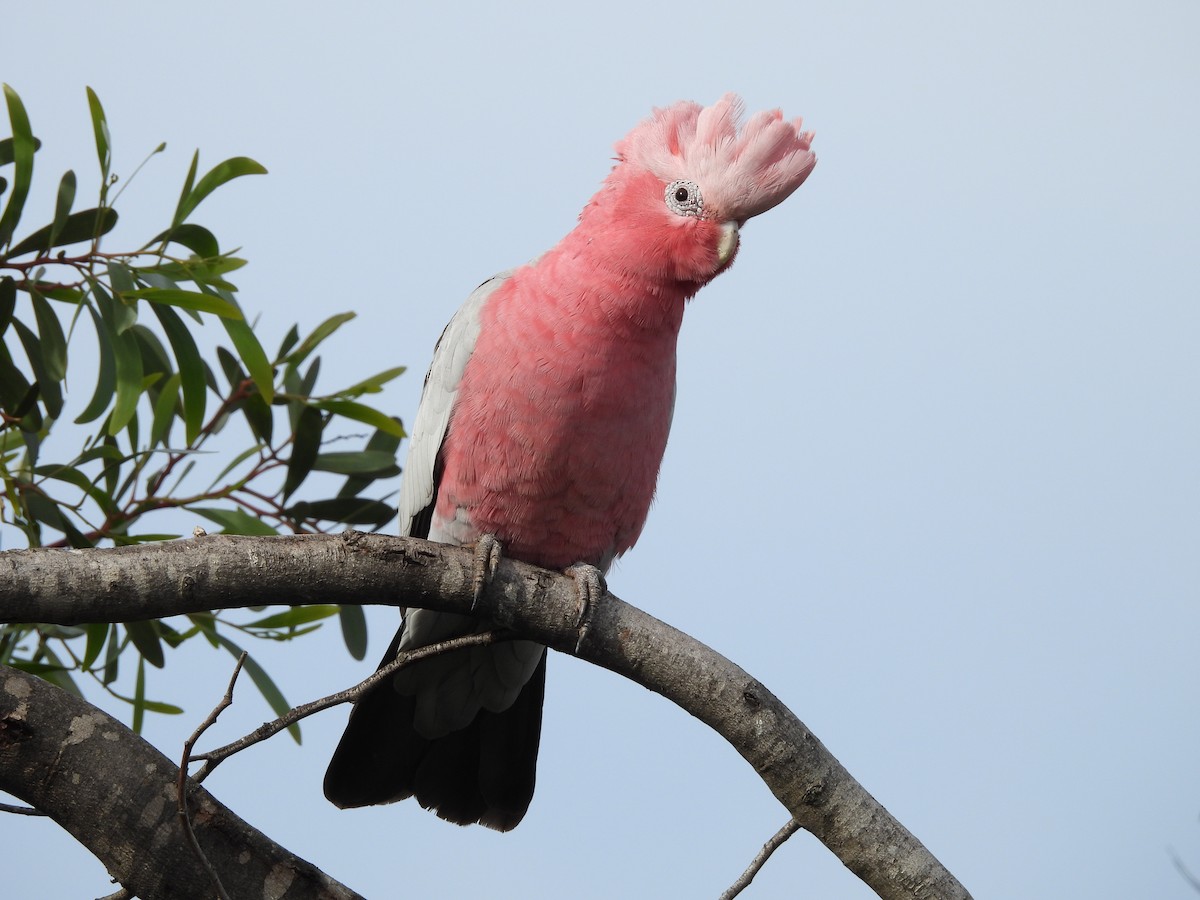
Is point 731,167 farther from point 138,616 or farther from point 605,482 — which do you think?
point 138,616

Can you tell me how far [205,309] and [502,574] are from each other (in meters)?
1.23

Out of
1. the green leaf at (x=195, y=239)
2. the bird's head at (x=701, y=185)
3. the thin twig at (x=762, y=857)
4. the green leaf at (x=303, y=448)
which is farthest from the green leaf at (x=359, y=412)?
the thin twig at (x=762, y=857)

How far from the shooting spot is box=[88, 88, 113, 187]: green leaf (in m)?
3.10

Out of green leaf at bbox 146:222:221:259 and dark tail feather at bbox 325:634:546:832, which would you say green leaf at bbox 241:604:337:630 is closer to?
dark tail feather at bbox 325:634:546:832

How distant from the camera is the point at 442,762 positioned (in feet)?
10.0

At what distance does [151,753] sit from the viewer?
213 centimetres

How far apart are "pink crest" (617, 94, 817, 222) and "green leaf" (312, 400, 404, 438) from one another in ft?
4.36

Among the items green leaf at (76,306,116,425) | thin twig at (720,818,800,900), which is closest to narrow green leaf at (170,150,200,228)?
green leaf at (76,306,116,425)

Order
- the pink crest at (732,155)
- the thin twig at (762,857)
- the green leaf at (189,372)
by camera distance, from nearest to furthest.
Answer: the thin twig at (762,857) → the pink crest at (732,155) → the green leaf at (189,372)

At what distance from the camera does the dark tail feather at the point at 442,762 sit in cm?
295

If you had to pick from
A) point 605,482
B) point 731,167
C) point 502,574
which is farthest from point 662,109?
point 502,574

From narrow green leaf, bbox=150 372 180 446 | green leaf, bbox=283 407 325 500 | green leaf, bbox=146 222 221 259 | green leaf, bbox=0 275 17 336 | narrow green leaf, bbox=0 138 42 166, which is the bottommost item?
green leaf, bbox=283 407 325 500

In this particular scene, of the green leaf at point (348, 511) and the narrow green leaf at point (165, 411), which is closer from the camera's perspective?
the narrow green leaf at point (165, 411)

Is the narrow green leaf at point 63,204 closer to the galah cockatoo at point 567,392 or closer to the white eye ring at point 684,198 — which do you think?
the galah cockatoo at point 567,392
